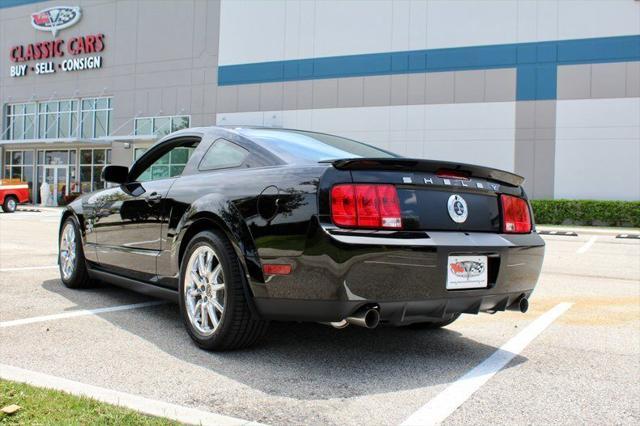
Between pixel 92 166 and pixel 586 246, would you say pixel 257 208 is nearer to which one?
pixel 586 246

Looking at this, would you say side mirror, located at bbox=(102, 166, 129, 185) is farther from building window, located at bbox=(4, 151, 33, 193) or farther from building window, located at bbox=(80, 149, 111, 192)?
building window, located at bbox=(4, 151, 33, 193)

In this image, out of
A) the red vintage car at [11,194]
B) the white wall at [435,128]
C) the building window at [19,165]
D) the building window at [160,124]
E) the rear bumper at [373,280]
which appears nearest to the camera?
the rear bumper at [373,280]

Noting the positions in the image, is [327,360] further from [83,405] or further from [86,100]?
[86,100]

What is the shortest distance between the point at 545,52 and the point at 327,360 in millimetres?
24289

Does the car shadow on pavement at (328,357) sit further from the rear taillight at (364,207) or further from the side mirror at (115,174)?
the side mirror at (115,174)

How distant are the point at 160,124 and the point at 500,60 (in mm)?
18613

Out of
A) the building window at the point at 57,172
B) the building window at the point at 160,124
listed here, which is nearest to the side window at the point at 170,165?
the building window at the point at 160,124

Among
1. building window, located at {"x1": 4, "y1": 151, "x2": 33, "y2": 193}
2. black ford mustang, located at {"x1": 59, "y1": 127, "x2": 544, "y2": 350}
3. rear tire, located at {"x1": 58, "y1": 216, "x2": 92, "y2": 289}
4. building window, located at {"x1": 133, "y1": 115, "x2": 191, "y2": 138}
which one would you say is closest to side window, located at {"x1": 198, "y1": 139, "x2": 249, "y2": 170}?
black ford mustang, located at {"x1": 59, "y1": 127, "x2": 544, "y2": 350}

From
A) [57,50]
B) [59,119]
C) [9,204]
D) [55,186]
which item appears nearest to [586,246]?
[9,204]

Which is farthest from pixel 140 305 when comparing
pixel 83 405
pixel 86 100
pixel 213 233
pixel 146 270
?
pixel 86 100

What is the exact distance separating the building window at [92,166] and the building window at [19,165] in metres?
4.41

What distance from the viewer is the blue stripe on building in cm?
2398

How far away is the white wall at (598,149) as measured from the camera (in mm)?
23500

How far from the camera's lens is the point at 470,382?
326 cm
